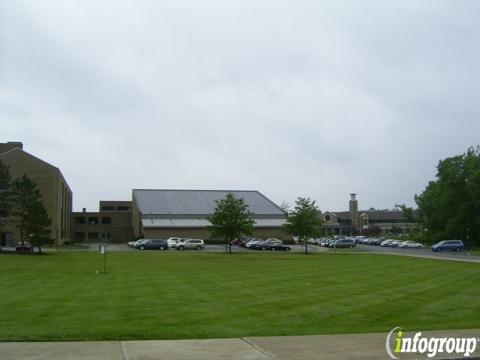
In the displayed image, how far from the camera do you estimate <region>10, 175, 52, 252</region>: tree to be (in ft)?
193

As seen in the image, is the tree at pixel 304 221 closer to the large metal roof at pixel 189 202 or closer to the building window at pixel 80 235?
the large metal roof at pixel 189 202

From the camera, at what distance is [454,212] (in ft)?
305

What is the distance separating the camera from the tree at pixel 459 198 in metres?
90.9

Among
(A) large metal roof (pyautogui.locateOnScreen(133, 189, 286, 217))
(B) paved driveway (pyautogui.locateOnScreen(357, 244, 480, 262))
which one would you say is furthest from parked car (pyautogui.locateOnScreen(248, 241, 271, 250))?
(A) large metal roof (pyautogui.locateOnScreen(133, 189, 286, 217))

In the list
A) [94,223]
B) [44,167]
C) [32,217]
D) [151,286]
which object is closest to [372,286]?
[151,286]

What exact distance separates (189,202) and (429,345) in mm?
100902

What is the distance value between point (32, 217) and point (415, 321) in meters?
52.6

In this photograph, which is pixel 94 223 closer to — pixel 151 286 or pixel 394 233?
pixel 394 233

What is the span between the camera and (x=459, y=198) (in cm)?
9300

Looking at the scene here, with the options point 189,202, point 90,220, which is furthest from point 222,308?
point 90,220

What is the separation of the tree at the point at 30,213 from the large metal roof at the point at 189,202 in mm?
39794

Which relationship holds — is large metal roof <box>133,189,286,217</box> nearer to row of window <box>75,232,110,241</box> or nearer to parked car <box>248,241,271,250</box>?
row of window <box>75,232,110,241</box>

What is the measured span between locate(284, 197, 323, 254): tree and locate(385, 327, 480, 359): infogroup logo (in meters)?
61.2

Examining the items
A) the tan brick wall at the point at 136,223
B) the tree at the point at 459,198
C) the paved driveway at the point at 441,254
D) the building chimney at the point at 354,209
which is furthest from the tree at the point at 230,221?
the building chimney at the point at 354,209
